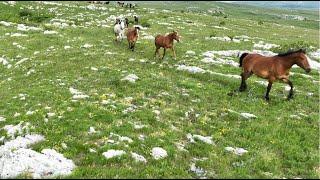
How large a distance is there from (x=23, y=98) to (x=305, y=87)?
1711 centimetres

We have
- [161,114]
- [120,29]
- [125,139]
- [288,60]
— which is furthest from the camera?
[120,29]

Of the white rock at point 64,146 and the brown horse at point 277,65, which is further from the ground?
the brown horse at point 277,65

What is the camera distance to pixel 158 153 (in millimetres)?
15625

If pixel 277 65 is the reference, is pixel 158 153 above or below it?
below

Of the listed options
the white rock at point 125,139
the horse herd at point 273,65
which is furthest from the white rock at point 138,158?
the horse herd at point 273,65

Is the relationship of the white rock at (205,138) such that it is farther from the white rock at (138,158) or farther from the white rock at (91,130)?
the white rock at (91,130)

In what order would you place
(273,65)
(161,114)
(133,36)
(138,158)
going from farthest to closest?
1. (133,36)
2. (273,65)
3. (161,114)
4. (138,158)

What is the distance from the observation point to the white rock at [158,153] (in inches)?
607

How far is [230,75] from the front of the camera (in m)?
28.5


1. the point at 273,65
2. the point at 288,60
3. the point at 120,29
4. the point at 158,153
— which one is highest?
the point at 288,60

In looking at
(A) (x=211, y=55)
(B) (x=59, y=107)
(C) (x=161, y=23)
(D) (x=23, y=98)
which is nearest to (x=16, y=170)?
(B) (x=59, y=107)

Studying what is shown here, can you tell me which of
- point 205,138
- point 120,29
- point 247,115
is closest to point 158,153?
point 205,138

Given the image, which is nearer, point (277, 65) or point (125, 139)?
point (125, 139)

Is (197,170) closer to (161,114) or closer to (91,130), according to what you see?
(91,130)
